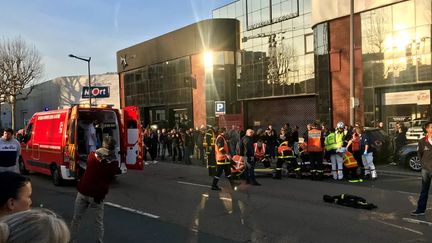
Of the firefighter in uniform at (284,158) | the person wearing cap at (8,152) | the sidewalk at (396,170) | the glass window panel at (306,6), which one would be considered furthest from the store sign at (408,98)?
the person wearing cap at (8,152)

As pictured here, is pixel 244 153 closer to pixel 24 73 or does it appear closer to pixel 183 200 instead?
pixel 183 200

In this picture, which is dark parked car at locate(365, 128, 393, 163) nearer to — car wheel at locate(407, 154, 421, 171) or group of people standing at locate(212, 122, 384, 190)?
car wheel at locate(407, 154, 421, 171)

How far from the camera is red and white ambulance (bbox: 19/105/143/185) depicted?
39.8ft

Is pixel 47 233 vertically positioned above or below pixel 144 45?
below

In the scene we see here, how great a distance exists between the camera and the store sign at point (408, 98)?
20344 mm

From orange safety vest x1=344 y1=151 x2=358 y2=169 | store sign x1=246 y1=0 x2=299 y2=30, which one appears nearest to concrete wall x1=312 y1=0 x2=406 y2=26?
store sign x1=246 y1=0 x2=299 y2=30

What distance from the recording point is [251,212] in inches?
342

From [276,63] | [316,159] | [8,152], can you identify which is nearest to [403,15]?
[276,63]

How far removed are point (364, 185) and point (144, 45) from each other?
31.3m

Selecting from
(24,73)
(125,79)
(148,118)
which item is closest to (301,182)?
(148,118)

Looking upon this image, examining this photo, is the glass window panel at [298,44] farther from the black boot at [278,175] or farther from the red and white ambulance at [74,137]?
the red and white ambulance at [74,137]

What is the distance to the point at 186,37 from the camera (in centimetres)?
3481

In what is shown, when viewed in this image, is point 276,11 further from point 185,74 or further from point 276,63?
point 185,74

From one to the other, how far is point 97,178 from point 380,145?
12.8 meters
